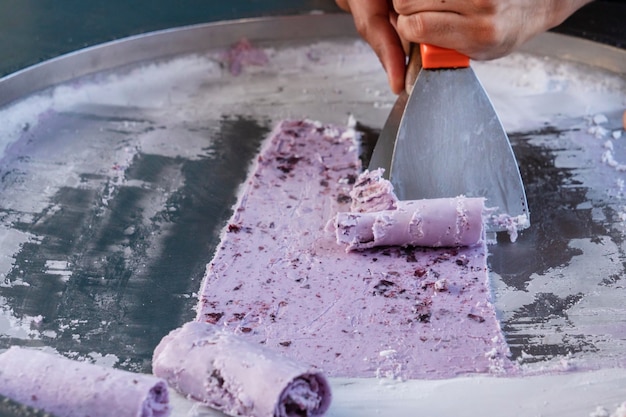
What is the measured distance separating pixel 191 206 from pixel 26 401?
781 mm

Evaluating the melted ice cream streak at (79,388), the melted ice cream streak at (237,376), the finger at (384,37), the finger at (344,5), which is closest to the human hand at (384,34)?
the finger at (384,37)

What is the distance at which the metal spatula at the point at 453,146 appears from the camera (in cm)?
202

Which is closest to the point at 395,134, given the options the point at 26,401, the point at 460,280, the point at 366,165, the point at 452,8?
the point at 366,165

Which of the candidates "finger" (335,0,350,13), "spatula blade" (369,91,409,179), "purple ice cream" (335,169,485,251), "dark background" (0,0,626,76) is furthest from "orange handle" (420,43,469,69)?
"dark background" (0,0,626,76)

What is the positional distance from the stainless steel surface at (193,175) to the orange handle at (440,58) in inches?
15.1

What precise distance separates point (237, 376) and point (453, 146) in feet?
2.91

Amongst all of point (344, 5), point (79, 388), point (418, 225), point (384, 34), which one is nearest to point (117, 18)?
point (344, 5)

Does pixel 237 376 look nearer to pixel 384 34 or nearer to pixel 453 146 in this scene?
pixel 453 146

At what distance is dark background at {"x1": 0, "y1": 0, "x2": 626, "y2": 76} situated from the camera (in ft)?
8.57

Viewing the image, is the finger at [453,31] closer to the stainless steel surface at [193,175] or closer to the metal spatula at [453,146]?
the metal spatula at [453,146]

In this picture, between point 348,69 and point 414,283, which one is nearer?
point 414,283

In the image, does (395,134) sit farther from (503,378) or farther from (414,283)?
(503,378)

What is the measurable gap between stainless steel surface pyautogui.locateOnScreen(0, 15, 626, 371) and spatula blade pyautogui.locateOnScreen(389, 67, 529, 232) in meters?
0.13

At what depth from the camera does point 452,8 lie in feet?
6.27
